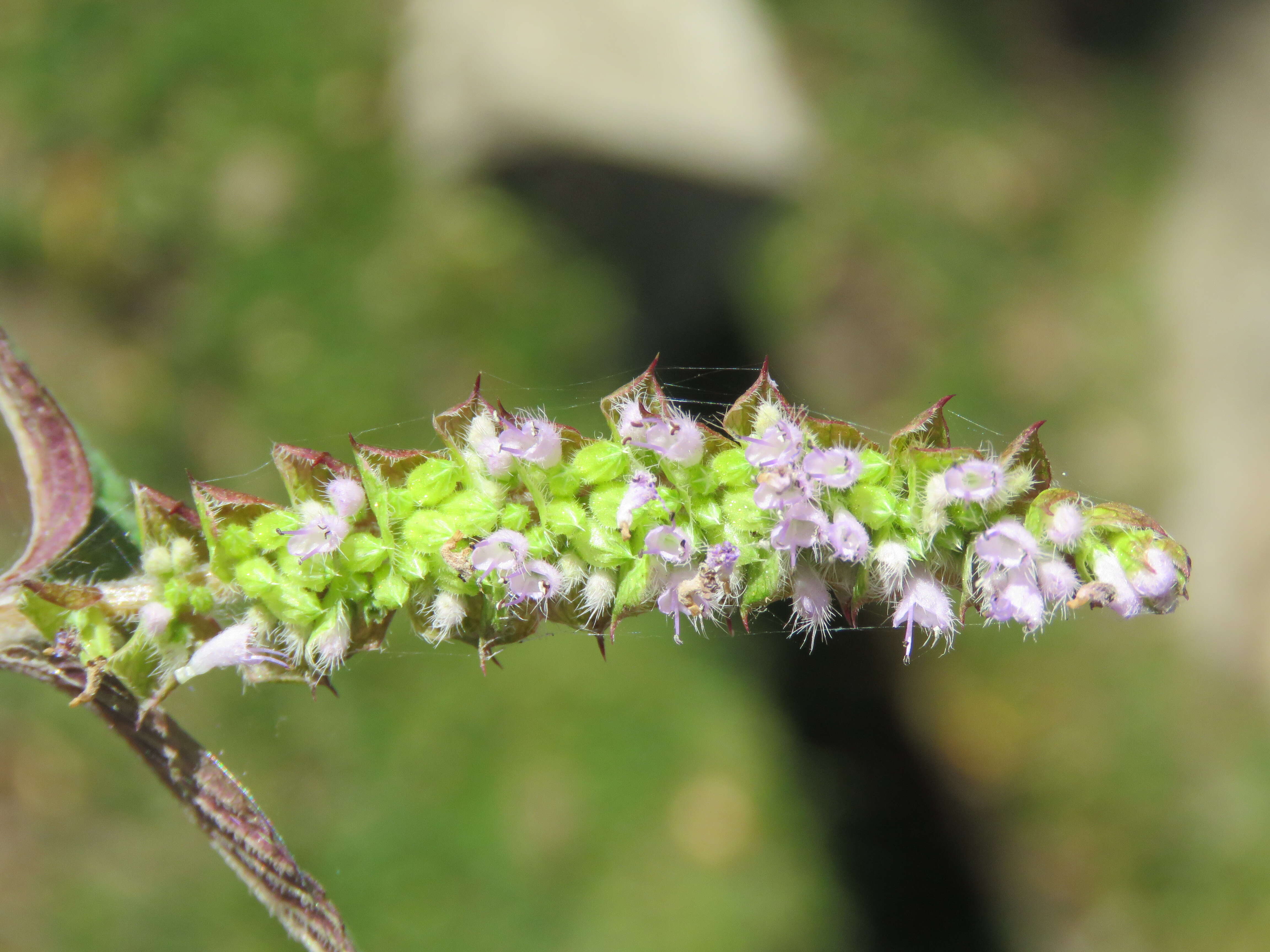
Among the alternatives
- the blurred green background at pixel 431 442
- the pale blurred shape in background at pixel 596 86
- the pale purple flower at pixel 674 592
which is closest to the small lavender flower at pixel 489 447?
the pale purple flower at pixel 674 592

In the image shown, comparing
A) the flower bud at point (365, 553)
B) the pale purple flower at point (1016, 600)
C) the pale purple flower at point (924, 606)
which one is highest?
the pale purple flower at point (1016, 600)

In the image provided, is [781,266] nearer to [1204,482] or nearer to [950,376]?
[950,376]

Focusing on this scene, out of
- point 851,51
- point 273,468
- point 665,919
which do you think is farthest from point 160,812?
point 851,51

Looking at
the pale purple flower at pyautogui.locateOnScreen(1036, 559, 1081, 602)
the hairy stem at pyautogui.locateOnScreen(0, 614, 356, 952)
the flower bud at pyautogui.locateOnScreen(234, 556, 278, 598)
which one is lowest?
the hairy stem at pyautogui.locateOnScreen(0, 614, 356, 952)

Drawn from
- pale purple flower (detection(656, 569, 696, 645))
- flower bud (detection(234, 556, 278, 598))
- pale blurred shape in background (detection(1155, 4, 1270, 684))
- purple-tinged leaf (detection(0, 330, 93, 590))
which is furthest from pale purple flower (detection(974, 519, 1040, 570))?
pale blurred shape in background (detection(1155, 4, 1270, 684))

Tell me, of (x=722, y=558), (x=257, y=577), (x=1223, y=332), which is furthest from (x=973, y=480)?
(x=1223, y=332)

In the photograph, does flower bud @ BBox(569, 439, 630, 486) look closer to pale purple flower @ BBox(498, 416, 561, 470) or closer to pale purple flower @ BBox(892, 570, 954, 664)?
pale purple flower @ BBox(498, 416, 561, 470)

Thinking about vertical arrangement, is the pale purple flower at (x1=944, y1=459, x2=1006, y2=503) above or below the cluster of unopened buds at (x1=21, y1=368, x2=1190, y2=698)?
above

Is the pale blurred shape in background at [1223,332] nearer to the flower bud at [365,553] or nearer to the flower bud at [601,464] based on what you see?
the flower bud at [601,464]
